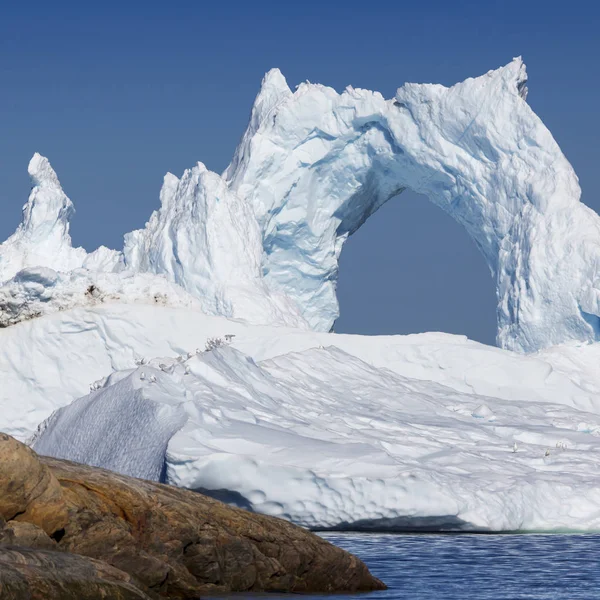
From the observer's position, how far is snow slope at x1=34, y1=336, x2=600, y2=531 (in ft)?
43.9

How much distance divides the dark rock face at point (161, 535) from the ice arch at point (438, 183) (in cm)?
1792

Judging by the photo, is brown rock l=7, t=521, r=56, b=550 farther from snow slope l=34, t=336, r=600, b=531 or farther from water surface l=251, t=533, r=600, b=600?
snow slope l=34, t=336, r=600, b=531

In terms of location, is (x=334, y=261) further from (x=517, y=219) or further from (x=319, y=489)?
(x=319, y=489)

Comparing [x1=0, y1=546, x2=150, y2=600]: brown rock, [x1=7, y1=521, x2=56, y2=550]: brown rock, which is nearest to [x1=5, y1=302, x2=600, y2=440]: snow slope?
[x1=7, y1=521, x2=56, y2=550]: brown rock

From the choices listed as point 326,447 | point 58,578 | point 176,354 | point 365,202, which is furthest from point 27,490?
point 365,202

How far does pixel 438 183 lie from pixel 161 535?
22.1m

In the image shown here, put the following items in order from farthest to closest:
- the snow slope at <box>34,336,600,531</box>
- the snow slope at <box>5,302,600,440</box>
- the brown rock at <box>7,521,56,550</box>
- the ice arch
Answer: the ice arch, the snow slope at <box>5,302,600,440</box>, the snow slope at <box>34,336,600,531</box>, the brown rock at <box>7,521,56,550</box>

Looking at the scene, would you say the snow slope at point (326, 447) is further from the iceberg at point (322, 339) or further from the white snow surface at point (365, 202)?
the white snow surface at point (365, 202)

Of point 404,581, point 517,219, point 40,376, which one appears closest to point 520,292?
point 517,219

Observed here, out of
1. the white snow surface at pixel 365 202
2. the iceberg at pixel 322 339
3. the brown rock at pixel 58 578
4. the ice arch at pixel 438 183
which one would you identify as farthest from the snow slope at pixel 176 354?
the brown rock at pixel 58 578

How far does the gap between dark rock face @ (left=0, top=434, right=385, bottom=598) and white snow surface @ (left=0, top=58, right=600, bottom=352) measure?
1757 centimetres

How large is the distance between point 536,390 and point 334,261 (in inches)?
379

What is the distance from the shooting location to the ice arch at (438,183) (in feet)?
88.6

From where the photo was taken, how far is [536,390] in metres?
23.0
